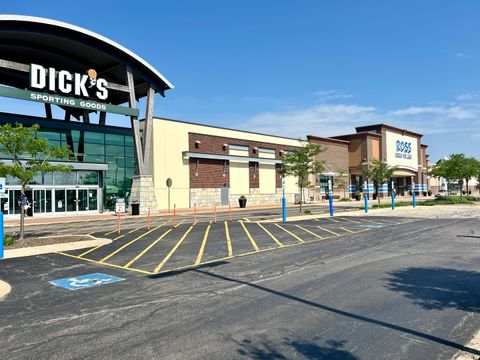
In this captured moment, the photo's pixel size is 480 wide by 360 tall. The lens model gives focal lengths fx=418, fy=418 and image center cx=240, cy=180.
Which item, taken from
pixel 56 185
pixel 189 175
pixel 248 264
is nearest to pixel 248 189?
pixel 189 175

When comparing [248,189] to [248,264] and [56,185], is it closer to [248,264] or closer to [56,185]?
[56,185]

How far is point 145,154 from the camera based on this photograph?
35062 millimetres

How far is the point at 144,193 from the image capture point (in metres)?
Answer: 34.5

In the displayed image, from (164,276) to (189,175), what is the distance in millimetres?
32089

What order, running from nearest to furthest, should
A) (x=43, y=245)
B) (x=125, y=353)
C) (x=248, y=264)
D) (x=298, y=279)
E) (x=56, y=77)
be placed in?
(x=125, y=353), (x=298, y=279), (x=248, y=264), (x=43, y=245), (x=56, y=77)

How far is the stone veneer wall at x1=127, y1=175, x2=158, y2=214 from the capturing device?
3428cm

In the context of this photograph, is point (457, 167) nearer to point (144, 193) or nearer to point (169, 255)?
point (144, 193)

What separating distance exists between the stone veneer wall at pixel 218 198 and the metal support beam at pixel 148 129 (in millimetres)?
7568

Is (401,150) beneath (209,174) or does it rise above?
above

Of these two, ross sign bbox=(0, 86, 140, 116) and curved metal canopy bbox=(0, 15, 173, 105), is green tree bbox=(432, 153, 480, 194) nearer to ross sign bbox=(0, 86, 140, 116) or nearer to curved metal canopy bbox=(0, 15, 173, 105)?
curved metal canopy bbox=(0, 15, 173, 105)

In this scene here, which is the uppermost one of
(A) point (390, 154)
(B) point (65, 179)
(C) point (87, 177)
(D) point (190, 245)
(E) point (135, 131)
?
(A) point (390, 154)

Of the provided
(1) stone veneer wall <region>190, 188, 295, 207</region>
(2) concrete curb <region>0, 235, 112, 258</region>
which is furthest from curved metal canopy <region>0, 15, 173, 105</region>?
(2) concrete curb <region>0, 235, 112, 258</region>

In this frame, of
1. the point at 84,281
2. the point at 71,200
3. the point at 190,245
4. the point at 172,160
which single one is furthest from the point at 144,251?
the point at 172,160

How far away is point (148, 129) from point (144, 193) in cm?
547
